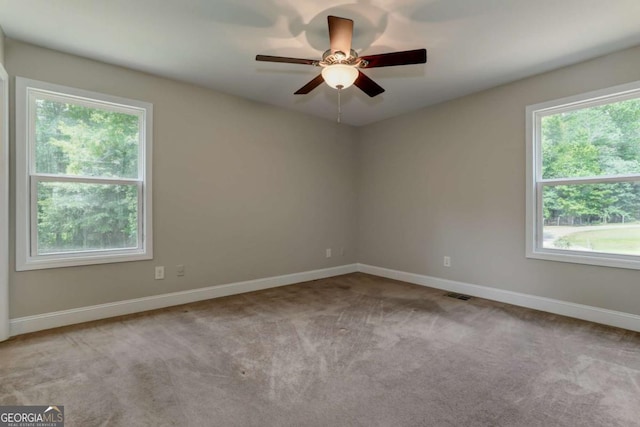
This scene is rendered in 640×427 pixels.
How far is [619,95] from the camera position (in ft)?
9.68

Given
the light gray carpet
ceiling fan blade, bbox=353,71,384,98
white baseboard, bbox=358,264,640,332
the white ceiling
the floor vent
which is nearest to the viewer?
the light gray carpet

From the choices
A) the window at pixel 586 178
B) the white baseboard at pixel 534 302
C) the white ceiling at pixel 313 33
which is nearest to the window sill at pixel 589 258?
the window at pixel 586 178

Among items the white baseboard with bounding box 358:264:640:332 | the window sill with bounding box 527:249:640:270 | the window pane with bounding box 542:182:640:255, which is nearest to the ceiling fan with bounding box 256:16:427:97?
the window pane with bounding box 542:182:640:255

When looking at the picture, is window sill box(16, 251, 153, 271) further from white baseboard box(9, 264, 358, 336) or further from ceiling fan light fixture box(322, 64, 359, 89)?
ceiling fan light fixture box(322, 64, 359, 89)

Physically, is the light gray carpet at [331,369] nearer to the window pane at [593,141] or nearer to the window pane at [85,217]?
the window pane at [85,217]

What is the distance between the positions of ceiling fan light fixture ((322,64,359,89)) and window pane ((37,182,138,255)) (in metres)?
2.45

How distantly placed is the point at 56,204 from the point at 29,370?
151 centimetres

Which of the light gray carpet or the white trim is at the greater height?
the white trim

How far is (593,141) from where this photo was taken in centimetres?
313

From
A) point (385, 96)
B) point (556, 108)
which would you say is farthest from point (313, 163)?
point (556, 108)

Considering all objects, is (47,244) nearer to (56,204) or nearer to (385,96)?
(56,204)

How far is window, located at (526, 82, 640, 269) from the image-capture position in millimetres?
2926

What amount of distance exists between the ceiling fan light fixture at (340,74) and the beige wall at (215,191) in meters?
2.07

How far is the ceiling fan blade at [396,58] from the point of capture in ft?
7.10
